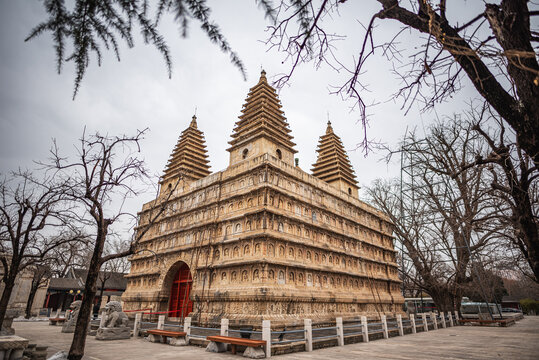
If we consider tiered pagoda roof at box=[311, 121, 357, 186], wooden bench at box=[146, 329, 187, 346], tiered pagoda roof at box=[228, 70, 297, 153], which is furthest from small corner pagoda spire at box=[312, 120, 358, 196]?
wooden bench at box=[146, 329, 187, 346]

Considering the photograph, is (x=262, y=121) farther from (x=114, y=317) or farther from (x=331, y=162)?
(x=114, y=317)

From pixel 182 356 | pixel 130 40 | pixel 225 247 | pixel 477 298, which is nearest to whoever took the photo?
pixel 130 40

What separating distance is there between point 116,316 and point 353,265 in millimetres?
15627

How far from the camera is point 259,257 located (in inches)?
567

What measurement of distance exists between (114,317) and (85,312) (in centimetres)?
710

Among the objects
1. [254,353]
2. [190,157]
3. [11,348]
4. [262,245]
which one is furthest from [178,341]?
[190,157]

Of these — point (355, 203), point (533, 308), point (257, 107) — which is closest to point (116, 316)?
point (257, 107)

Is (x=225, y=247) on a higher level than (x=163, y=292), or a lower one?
higher

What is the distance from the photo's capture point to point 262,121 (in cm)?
2027

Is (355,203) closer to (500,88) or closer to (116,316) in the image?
(116,316)

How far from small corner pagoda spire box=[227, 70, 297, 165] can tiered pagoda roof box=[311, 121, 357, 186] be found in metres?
6.90

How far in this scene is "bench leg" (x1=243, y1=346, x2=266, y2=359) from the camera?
25.9 feet

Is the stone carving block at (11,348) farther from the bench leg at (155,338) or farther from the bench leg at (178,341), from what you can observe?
the bench leg at (155,338)

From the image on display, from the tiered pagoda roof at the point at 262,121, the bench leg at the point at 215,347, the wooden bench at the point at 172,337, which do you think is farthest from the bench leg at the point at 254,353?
the tiered pagoda roof at the point at 262,121
